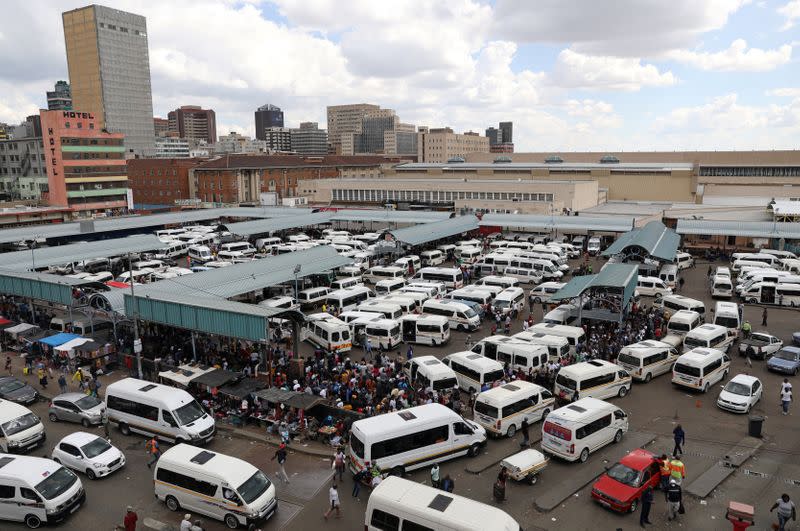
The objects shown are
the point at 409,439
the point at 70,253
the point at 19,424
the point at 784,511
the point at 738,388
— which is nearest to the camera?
the point at 784,511

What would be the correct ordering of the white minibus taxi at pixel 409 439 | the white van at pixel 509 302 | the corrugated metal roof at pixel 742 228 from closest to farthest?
the white minibus taxi at pixel 409 439, the white van at pixel 509 302, the corrugated metal roof at pixel 742 228

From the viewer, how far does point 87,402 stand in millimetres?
19656

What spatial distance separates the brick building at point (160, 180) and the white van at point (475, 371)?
82.7m

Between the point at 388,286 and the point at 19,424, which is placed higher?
the point at 388,286

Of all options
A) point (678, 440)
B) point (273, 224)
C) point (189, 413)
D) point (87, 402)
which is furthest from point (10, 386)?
point (273, 224)

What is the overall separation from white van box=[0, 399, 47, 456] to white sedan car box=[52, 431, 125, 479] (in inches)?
70.8

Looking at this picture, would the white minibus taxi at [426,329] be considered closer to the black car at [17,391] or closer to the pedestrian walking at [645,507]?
the pedestrian walking at [645,507]

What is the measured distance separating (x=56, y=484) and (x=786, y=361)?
85.1ft

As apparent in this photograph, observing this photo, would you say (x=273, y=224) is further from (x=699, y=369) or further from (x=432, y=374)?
(x=699, y=369)

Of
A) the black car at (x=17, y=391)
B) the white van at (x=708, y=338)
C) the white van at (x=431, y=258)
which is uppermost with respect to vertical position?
the white van at (x=431, y=258)

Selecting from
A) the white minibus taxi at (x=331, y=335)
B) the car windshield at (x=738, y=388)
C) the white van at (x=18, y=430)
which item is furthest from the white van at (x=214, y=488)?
the car windshield at (x=738, y=388)

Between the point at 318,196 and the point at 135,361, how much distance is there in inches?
2150

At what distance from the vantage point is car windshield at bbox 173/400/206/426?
1756 cm

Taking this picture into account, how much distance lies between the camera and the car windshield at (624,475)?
1398cm
